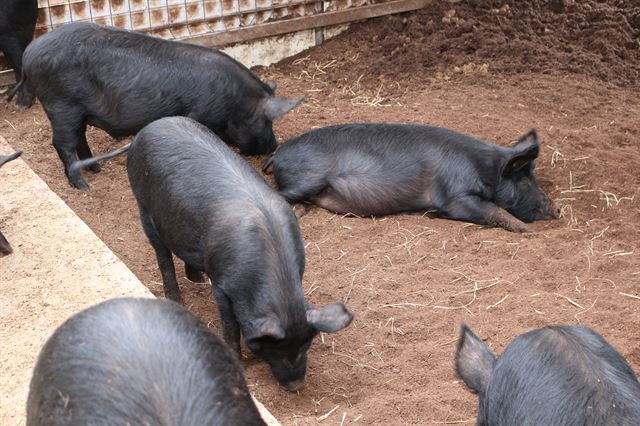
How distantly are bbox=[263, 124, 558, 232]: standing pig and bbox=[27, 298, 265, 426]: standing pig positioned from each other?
419 centimetres

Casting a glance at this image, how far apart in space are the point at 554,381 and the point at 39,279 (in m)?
3.13

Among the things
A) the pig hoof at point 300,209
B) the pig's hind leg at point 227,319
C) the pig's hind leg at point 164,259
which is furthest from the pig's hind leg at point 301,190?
the pig's hind leg at point 227,319

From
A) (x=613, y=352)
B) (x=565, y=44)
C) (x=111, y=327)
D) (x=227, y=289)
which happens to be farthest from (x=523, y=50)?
(x=111, y=327)

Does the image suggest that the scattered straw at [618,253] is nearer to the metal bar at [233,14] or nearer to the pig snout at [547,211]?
the pig snout at [547,211]

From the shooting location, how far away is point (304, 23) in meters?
10.2

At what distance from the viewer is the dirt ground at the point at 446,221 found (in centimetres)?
509

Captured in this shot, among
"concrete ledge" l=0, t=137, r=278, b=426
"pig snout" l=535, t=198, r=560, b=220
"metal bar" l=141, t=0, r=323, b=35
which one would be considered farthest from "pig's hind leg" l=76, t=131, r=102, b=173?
"pig snout" l=535, t=198, r=560, b=220

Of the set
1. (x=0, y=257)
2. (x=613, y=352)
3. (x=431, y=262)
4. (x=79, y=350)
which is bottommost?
(x=431, y=262)

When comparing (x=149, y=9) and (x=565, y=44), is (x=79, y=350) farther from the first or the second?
(x=565, y=44)

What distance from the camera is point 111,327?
9.64ft

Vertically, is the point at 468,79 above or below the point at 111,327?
below

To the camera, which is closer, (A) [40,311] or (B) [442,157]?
(A) [40,311]

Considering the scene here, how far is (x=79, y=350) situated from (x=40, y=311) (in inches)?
83.1

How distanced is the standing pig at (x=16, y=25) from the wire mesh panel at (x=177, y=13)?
292 mm
